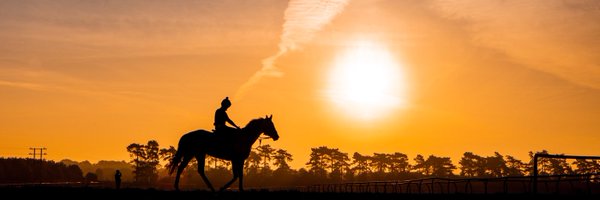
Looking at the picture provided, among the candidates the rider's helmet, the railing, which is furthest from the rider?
the railing

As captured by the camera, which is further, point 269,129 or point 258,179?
point 258,179

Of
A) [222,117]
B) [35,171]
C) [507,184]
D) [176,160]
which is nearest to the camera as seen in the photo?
[222,117]

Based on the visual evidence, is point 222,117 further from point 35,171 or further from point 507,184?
point 35,171

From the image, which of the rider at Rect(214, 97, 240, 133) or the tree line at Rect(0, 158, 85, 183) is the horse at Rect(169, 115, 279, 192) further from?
the tree line at Rect(0, 158, 85, 183)

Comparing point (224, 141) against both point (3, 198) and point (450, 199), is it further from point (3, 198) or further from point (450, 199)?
→ point (3, 198)

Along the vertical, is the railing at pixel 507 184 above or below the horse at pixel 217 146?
below

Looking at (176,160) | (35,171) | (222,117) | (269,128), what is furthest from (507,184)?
(35,171)

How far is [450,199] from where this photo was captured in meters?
24.4

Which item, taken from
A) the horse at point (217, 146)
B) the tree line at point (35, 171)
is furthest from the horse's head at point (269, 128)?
the tree line at point (35, 171)

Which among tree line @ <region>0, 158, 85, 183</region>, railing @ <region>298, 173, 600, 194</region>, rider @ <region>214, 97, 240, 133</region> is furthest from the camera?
tree line @ <region>0, 158, 85, 183</region>

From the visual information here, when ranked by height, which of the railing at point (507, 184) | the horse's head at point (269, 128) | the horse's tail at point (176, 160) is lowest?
the railing at point (507, 184)

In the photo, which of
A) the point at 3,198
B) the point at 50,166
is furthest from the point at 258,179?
the point at 3,198

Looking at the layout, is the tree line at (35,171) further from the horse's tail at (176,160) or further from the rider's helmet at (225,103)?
the rider's helmet at (225,103)

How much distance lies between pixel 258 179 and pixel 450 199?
177m
